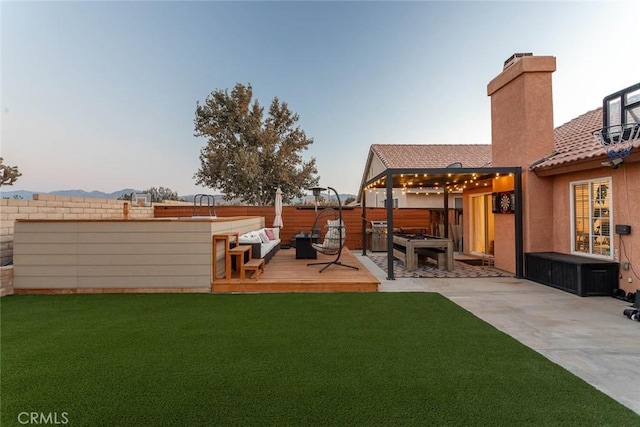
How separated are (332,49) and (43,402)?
1325cm

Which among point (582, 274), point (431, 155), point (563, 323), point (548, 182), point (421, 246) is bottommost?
point (563, 323)

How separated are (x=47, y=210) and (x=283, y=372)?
7.93 meters

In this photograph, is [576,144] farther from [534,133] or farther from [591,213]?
[591,213]

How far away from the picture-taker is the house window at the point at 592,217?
5.30m

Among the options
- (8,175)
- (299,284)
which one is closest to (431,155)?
(299,284)

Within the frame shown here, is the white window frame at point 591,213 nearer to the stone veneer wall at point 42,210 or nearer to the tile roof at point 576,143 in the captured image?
the tile roof at point 576,143

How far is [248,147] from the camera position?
54.9 feet

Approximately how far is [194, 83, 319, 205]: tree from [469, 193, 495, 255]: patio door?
9825 millimetres

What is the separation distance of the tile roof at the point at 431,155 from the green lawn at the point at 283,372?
11.7 meters

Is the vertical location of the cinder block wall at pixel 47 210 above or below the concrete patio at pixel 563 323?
above

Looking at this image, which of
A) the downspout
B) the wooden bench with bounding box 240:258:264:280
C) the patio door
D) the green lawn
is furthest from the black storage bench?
the wooden bench with bounding box 240:258:264:280

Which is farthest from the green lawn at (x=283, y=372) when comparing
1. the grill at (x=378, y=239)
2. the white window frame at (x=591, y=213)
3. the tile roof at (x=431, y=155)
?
the tile roof at (x=431, y=155)

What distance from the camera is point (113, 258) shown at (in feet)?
17.8

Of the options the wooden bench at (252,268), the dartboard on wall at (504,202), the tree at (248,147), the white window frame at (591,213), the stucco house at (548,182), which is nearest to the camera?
the stucco house at (548,182)
